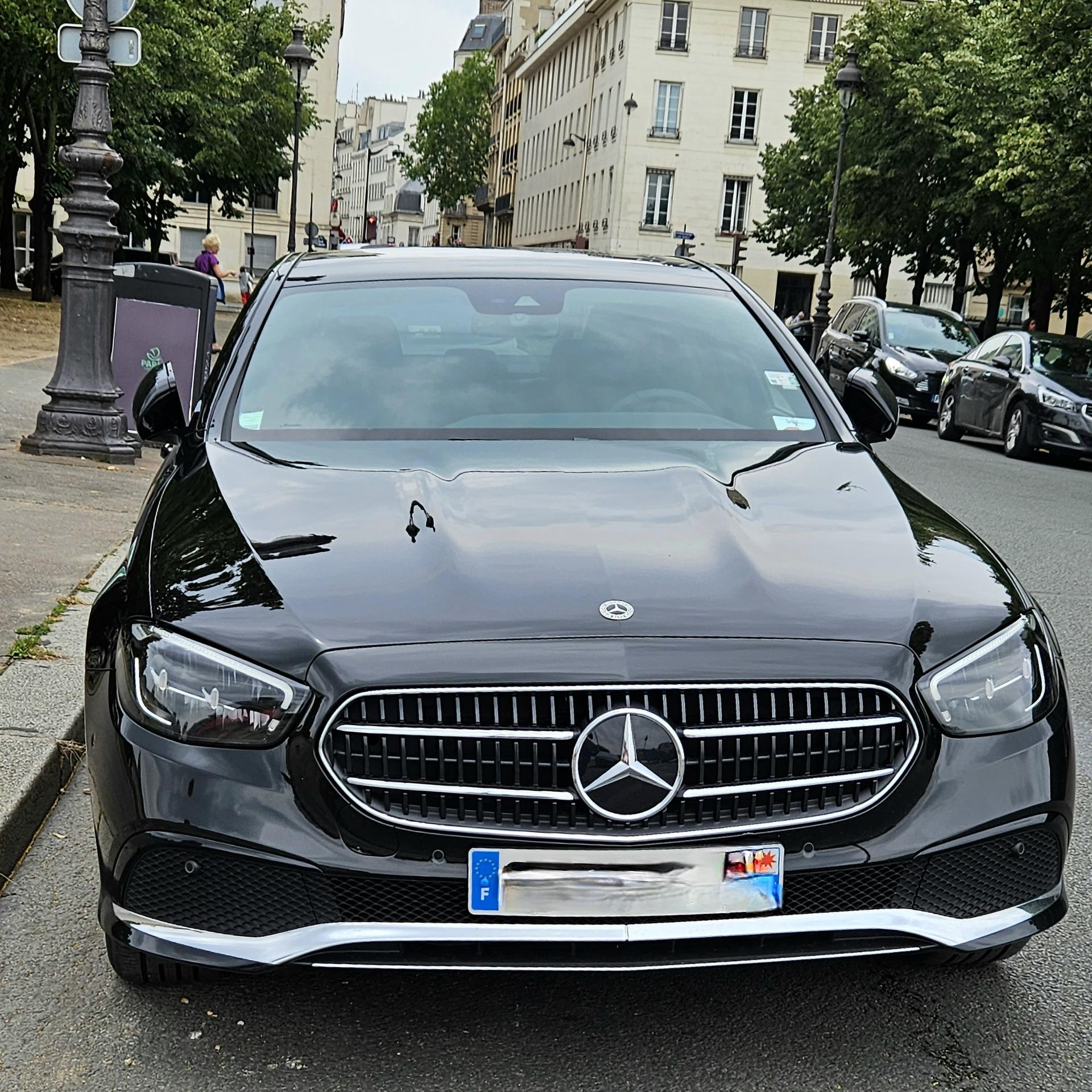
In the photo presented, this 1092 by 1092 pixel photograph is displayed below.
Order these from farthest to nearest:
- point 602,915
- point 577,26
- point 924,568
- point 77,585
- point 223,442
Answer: point 577,26 → point 77,585 → point 223,442 → point 924,568 → point 602,915

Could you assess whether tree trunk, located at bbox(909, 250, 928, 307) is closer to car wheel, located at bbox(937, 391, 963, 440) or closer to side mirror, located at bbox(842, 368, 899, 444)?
car wheel, located at bbox(937, 391, 963, 440)

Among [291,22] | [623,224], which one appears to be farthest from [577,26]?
[291,22]

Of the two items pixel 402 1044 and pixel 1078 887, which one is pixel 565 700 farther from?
pixel 1078 887

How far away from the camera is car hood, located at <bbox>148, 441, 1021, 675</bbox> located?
2871 mm

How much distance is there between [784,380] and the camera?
4523mm

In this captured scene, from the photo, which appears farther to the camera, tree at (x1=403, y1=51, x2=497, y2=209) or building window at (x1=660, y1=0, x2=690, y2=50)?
tree at (x1=403, y1=51, x2=497, y2=209)

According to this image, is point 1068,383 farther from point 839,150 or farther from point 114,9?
point 839,150

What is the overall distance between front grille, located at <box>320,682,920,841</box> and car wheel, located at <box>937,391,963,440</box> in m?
19.0

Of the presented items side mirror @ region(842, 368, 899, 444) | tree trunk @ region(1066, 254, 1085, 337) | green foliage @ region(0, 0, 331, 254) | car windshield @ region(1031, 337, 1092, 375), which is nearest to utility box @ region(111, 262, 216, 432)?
side mirror @ region(842, 368, 899, 444)

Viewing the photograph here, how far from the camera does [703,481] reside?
369cm

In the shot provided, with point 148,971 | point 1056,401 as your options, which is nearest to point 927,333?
point 1056,401

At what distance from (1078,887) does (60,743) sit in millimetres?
2787

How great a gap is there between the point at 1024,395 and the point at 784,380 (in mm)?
15246

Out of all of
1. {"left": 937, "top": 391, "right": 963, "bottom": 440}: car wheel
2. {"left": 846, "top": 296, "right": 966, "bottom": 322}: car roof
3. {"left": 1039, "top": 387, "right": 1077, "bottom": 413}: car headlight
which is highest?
{"left": 846, "top": 296, "right": 966, "bottom": 322}: car roof
